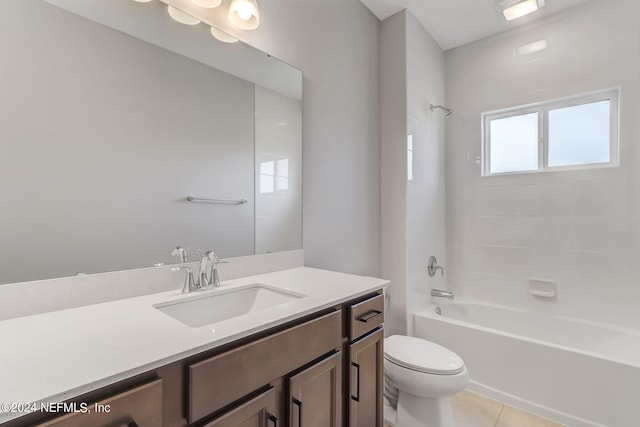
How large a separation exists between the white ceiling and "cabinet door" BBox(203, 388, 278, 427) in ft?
7.86

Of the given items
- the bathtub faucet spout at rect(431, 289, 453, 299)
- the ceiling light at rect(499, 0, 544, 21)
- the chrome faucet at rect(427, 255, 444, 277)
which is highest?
the ceiling light at rect(499, 0, 544, 21)

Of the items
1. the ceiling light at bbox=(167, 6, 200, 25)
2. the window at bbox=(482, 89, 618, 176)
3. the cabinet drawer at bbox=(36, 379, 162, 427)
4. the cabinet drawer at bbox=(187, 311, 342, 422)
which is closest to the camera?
the cabinet drawer at bbox=(36, 379, 162, 427)

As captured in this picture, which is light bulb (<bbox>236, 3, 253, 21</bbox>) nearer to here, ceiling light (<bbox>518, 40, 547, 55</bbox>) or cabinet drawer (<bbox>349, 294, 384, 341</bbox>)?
cabinet drawer (<bbox>349, 294, 384, 341</bbox>)

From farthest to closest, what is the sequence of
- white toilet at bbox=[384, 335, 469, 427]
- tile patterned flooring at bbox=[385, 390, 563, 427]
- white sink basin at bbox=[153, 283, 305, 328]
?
tile patterned flooring at bbox=[385, 390, 563, 427] < white toilet at bbox=[384, 335, 469, 427] < white sink basin at bbox=[153, 283, 305, 328]

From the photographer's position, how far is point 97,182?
97 cm

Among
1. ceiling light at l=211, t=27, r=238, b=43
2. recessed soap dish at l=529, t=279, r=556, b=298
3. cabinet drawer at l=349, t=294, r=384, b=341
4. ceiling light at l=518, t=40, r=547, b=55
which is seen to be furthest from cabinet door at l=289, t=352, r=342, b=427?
ceiling light at l=518, t=40, r=547, b=55

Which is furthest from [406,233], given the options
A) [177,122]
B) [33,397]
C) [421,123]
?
[33,397]

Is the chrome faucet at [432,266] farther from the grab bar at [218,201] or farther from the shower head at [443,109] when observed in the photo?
the grab bar at [218,201]

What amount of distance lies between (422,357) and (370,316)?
620 millimetres

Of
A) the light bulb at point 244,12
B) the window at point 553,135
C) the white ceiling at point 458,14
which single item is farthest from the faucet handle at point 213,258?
the window at point 553,135

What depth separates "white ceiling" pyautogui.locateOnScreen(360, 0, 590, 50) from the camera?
207 centimetres

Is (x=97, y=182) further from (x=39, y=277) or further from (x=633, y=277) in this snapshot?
(x=633, y=277)

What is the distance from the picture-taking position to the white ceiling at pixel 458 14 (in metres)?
2.07

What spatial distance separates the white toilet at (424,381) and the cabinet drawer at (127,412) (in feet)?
4.23
